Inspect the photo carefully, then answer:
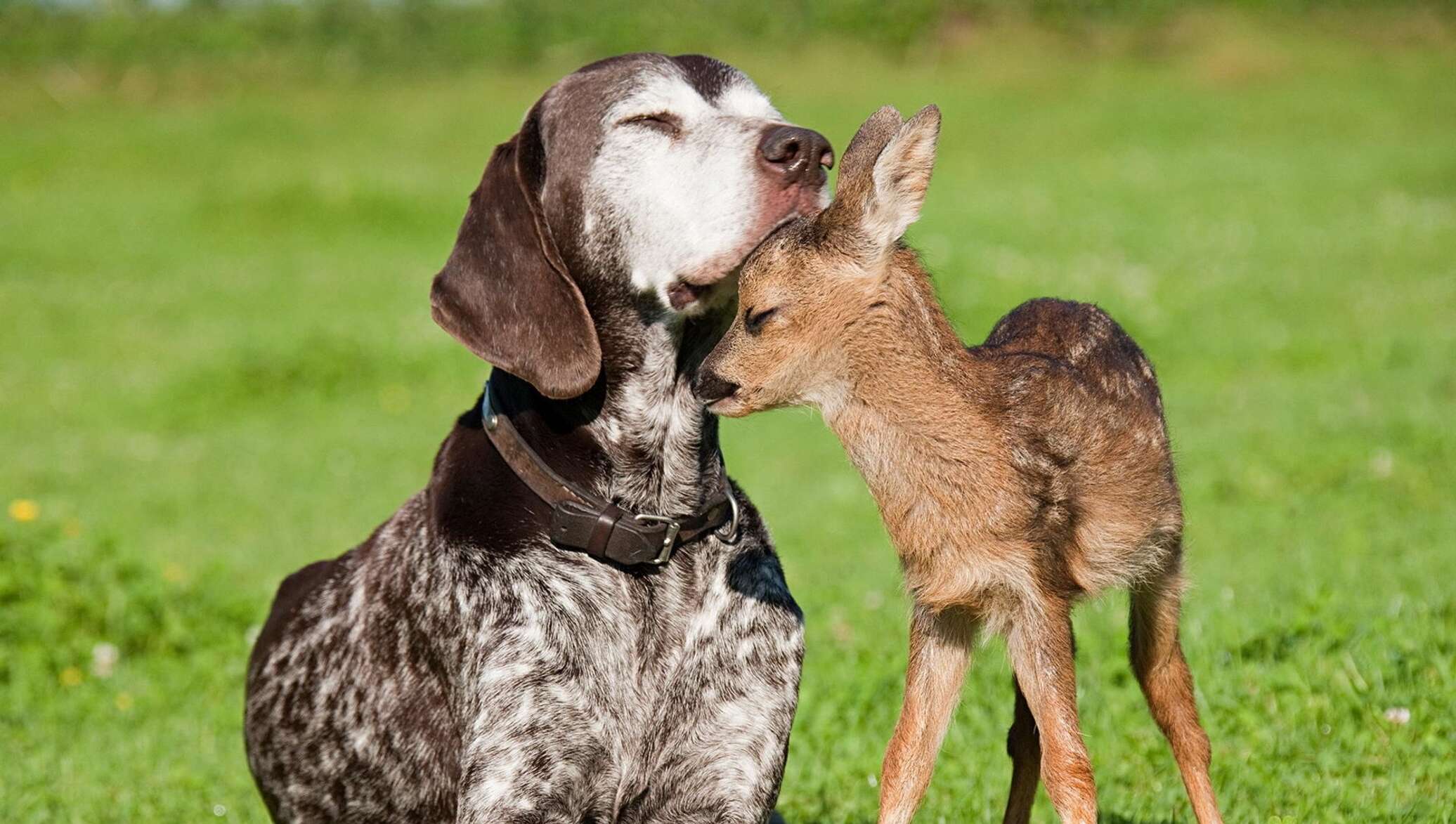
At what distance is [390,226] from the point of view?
2638 centimetres

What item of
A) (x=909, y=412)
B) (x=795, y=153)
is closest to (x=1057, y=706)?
(x=909, y=412)

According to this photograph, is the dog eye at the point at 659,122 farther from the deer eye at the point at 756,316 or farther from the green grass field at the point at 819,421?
the green grass field at the point at 819,421

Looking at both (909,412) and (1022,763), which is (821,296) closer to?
(909,412)

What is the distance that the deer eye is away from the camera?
472cm

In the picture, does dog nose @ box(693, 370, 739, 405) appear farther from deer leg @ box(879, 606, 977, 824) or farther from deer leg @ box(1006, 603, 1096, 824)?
deer leg @ box(1006, 603, 1096, 824)

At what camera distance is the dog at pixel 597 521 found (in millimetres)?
5047

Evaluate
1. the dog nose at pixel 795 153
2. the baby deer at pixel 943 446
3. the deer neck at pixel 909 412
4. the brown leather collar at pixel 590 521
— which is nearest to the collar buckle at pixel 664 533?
the brown leather collar at pixel 590 521

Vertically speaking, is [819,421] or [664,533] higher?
[664,533]

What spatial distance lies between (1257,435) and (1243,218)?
1161 centimetres

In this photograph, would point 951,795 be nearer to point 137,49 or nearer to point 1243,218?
point 1243,218

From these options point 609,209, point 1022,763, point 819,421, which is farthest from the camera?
point 819,421

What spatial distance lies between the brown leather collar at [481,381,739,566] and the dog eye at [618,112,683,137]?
1069mm

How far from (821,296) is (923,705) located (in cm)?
126

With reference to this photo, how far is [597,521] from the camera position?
17.0ft
